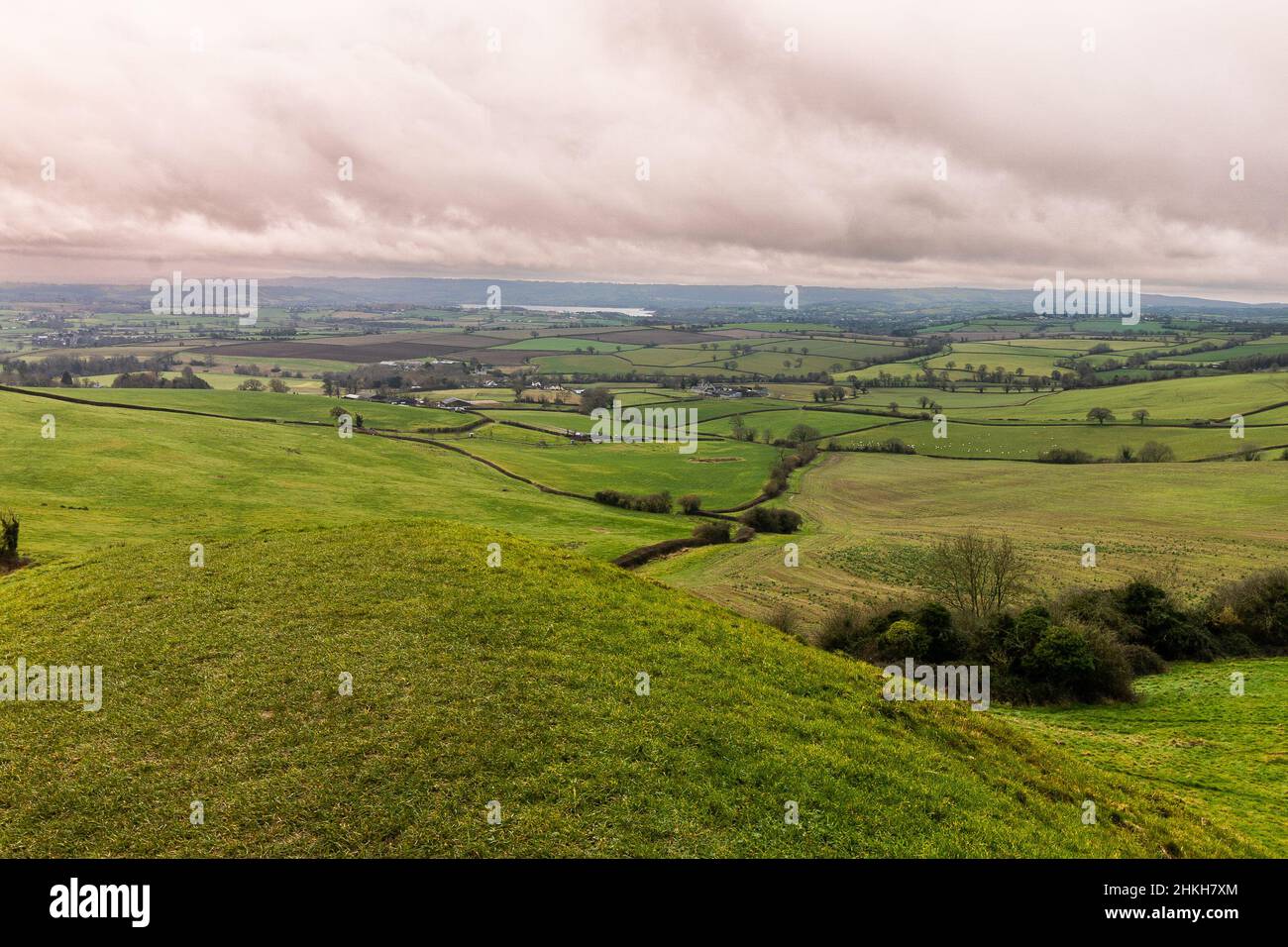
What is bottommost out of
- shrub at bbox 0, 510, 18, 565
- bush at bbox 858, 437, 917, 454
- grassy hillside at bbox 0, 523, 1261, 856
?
grassy hillside at bbox 0, 523, 1261, 856

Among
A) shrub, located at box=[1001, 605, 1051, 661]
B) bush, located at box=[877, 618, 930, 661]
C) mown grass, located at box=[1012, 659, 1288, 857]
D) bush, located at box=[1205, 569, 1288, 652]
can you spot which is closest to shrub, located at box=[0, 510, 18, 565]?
bush, located at box=[877, 618, 930, 661]

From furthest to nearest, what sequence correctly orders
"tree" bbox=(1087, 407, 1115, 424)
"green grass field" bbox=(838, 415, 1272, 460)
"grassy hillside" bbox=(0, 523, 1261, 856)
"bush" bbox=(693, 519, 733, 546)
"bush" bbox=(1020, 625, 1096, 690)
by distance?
"tree" bbox=(1087, 407, 1115, 424)
"green grass field" bbox=(838, 415, 1272, 460)
"bush" bbox=(693, 519, 733, 546)
"bush" bbox=(1020, 625, 1096, 690)
"grassy hillside" bbox=(0, 523, 1261, 856)

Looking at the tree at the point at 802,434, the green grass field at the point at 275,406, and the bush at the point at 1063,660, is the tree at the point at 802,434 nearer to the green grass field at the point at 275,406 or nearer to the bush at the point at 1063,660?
the green grass field at the point at 275,406

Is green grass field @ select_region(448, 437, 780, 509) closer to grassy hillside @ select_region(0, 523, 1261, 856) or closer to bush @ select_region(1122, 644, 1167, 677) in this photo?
bush @ select_region(1122, 644, 1167, 677)

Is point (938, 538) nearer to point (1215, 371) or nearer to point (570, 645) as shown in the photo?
point (570, 645)

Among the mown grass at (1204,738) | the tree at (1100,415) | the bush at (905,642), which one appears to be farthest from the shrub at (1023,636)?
the tree at (1100,415)
